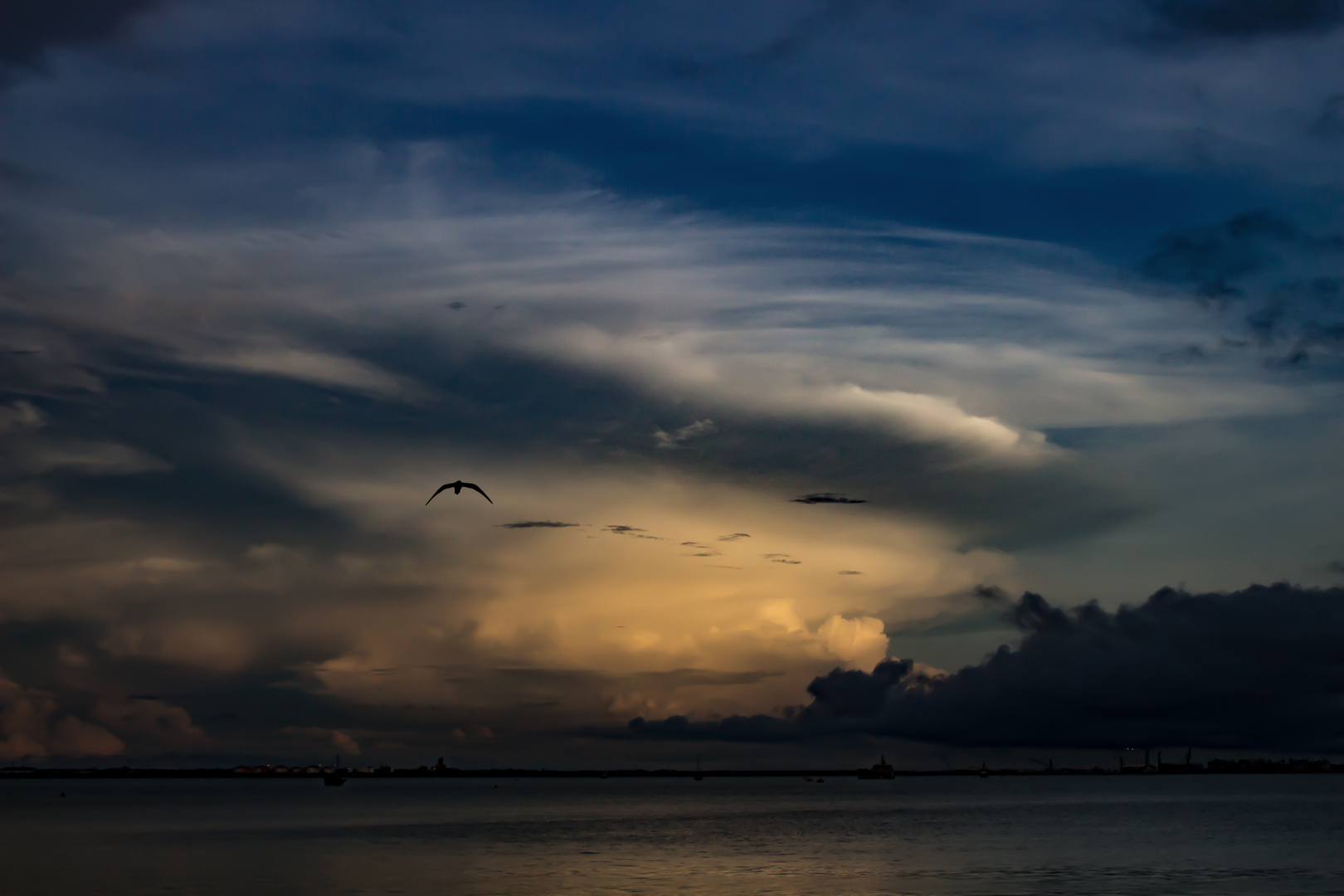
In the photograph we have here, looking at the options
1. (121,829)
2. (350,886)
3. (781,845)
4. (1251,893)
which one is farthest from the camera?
(121,829)

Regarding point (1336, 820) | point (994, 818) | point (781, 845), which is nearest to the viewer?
point (781, 845)

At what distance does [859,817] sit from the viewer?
19700cm

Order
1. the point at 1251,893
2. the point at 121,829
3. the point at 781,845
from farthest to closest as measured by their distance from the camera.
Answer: the point at 121,829
the point at 781,845
the point at 1251,893

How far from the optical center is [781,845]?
123m

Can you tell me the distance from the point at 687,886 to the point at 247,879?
35119 millimetres

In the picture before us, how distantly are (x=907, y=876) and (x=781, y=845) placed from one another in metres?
38.2

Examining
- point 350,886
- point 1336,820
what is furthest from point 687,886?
point 1336,820

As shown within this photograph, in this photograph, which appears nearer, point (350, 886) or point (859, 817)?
point (350, 886)

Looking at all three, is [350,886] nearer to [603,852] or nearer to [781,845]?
[603,852]

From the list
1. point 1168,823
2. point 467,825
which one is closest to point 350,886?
point 467,825

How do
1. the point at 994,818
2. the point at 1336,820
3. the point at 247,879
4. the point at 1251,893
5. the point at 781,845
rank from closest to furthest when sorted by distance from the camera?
the point at 1251,893 → the point at 247,879 → the point at 781,845 → the point at 1336,820 → the point at 994,818

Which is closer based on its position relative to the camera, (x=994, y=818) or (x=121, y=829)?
(x=121, y=829)

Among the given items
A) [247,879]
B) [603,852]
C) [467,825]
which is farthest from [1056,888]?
[467,825]

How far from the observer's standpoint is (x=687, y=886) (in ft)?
265
